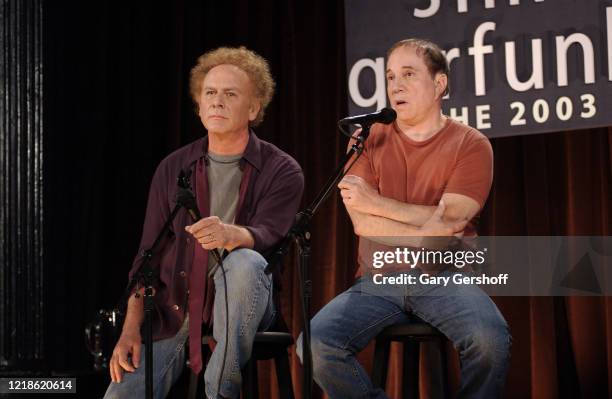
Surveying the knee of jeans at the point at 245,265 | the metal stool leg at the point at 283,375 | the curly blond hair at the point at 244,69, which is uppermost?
the curly blond hair at the point at 244,69

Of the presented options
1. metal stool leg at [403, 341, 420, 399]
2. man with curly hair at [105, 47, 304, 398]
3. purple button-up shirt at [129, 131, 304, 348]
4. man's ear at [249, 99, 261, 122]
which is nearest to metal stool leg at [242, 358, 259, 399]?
man with curly hair at [105, 47, 304, 398]

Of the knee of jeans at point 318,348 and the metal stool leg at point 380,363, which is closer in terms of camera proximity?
the knee of jeans at point 318,348

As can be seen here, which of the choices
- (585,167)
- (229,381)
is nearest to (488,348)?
(229,381)

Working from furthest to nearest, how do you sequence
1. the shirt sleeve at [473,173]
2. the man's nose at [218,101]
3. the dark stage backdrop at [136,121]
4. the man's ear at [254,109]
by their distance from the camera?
the dark stage backdrop at [136,121]
the man's ear at [254,109]
the man's nose at [218,101]
the shirt sleeve at [473,173]

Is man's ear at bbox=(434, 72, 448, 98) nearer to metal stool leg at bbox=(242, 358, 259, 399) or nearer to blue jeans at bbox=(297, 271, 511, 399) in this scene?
blue jeans at bbox=(297, 271, 511, 399)

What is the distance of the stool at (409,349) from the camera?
291 cm

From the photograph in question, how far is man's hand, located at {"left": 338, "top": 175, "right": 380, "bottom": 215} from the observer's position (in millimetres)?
3037

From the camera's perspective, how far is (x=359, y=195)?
3051mm

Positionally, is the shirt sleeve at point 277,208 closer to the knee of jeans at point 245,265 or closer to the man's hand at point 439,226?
→ the knee of jeans at point 245,265

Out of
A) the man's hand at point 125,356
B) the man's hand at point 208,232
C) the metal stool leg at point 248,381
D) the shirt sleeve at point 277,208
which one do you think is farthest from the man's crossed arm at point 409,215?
the man's hand at point 125,356

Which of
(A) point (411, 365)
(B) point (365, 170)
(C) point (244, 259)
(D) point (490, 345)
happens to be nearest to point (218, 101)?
(B) point (365, 170)

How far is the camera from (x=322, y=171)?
15.4 ft

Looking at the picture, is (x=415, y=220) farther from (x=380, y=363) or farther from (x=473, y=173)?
(x=380, y=363)

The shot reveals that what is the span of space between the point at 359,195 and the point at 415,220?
0.20m
